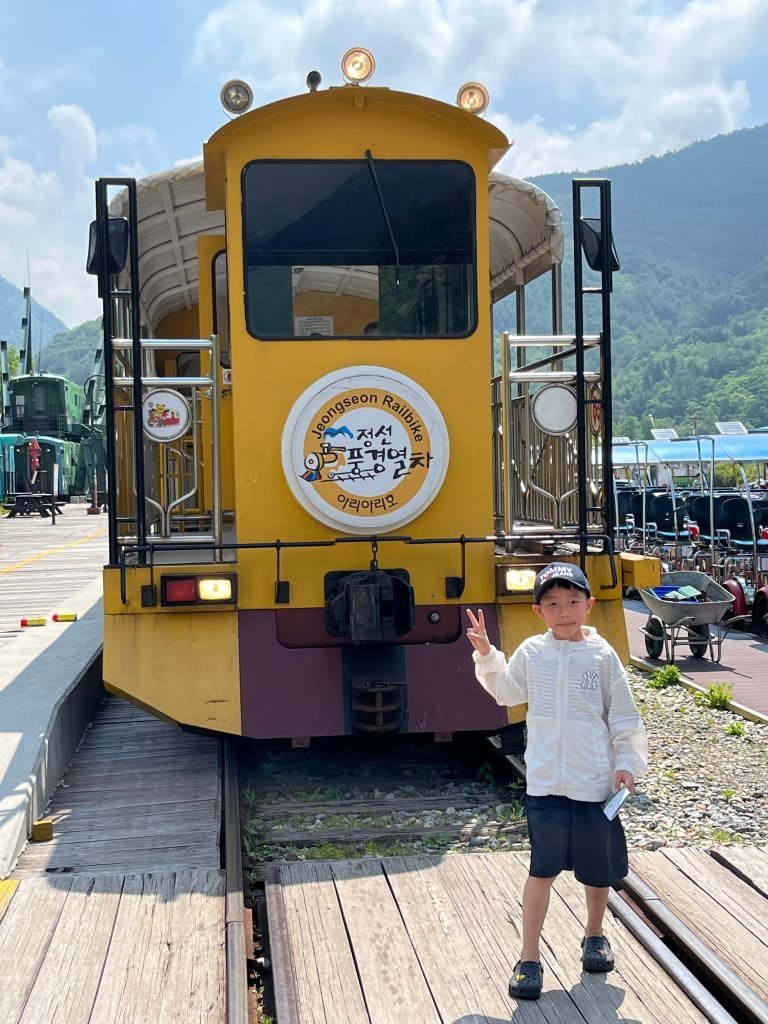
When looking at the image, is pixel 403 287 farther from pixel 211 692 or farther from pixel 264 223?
pixel 211 692

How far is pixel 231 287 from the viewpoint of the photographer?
5.84 meters

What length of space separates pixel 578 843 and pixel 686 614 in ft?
22.5

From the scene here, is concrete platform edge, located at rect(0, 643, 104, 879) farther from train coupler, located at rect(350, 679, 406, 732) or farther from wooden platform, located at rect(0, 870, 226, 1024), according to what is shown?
train coupler, located at rect(350, 679, 406, 732)

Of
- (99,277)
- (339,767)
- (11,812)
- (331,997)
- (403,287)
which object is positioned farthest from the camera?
(339,767)

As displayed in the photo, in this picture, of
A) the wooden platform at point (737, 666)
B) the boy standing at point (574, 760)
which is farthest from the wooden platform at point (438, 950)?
the wooden platform at point (737, 666)

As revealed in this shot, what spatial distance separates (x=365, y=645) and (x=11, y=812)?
6.31ft

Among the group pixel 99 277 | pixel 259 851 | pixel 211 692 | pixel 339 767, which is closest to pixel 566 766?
pixel 259 851

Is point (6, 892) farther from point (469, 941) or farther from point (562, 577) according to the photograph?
point (562, 577)

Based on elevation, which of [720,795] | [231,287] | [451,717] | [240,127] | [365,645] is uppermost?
[240,127]

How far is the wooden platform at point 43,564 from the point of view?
42.4 ft

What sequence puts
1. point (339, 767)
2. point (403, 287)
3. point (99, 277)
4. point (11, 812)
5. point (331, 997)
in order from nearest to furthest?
point (331, 997) < point (11, 812) < point (99, 277) < point (403, 287) < point (339, 767)

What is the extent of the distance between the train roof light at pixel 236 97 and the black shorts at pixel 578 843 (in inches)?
160

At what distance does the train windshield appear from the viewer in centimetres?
585

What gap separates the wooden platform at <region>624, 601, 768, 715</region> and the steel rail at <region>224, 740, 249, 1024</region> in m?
4.47
